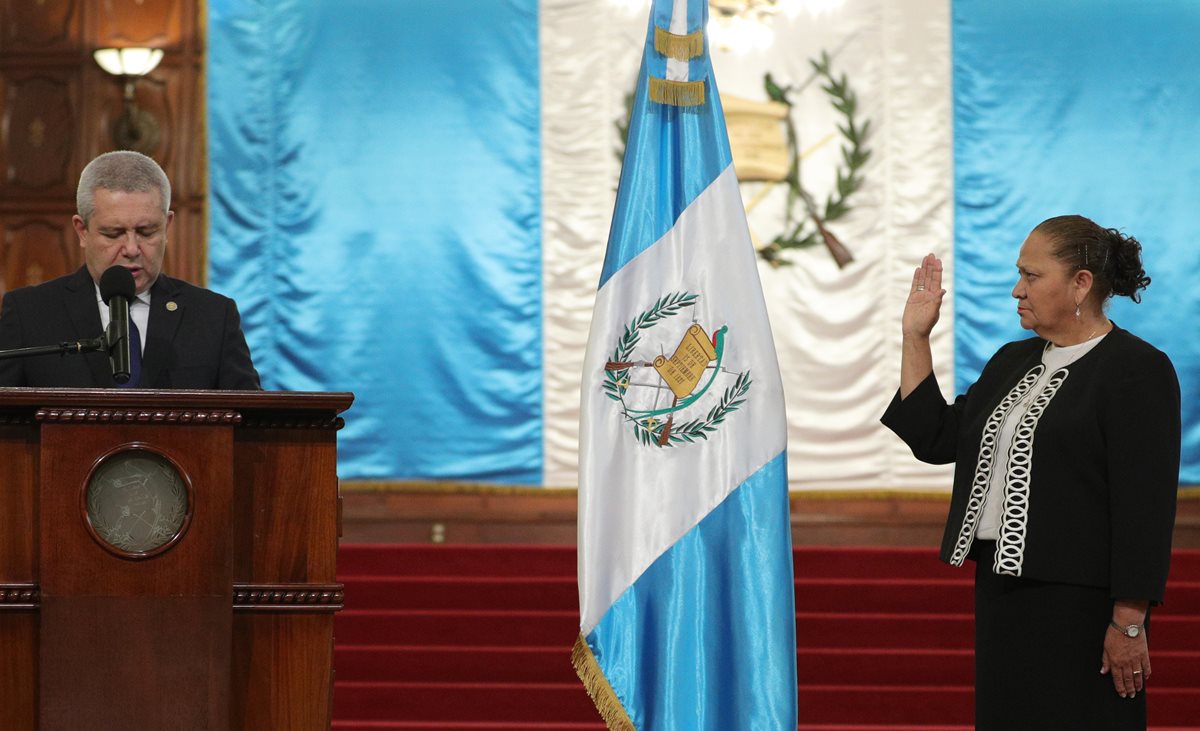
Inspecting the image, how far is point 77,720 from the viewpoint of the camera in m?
2.17

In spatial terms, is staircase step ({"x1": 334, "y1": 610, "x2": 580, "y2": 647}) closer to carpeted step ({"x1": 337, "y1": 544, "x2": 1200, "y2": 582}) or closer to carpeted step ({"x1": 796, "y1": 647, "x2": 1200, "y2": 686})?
carpeted step ({"x1": 337, "y1": 544, "x2": 1200, "y2": 582})

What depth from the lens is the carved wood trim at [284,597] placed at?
2.26 meters

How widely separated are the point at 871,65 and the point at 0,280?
4.74 meters

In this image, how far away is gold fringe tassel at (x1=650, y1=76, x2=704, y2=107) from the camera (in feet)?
11.5

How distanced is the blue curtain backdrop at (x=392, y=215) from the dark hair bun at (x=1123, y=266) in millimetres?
5029

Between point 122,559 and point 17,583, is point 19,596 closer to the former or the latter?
point 17,583

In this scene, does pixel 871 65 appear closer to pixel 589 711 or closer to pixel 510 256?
pixel 510 256

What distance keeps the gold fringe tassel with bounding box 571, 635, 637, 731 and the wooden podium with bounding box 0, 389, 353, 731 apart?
3.89 feet

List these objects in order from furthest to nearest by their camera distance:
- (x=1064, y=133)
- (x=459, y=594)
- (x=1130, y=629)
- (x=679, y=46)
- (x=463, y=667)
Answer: (x=1064, y=133), (x=459, y=594), (x=463, y=667), (x=679, y=46), (x=1130, y=629)

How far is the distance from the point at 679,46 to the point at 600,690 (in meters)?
1.54

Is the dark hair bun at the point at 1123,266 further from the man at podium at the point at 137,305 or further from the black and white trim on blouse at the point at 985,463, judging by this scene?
the man at podium at the point at 137,305

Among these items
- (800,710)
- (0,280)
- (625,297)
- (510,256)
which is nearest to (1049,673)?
(625,297)

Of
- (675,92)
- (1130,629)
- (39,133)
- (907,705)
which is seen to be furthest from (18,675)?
(39,133)

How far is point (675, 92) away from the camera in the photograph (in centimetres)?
351
